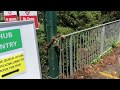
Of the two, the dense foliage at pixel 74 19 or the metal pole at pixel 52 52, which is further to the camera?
the dense foliage at pixel 74 19

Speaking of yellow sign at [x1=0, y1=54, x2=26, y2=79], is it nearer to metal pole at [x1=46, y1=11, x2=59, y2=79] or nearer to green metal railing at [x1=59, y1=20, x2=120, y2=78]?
metal pole at [x1=46, y1=11, x2=59, y2=79]

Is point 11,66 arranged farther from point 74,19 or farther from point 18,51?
point 74,19

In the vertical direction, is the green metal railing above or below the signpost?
below

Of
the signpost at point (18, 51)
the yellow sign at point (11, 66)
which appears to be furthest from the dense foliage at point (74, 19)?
the yellow sign at point (11, 66)

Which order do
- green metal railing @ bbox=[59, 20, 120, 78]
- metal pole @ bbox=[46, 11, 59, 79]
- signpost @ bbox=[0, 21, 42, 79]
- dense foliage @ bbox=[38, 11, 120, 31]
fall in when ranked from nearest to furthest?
signpost @ bbox=[0, 21, 42, 79], metal pole @ bbox=[46, 11, 59, 79], green metal railing @ bbox=[59, 20, 120, 78], dense foliage @ bbox=[38, 11, 120, 31]

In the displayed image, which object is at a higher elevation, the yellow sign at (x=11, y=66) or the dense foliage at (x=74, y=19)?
the yellow sign at (x=11, y=66)

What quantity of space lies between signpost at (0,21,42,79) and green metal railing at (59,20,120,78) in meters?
2.31

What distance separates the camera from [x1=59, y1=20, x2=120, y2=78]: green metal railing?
5.46 meters

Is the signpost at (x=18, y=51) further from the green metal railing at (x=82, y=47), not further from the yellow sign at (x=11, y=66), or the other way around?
the green metal railing at (x=82, y=47)

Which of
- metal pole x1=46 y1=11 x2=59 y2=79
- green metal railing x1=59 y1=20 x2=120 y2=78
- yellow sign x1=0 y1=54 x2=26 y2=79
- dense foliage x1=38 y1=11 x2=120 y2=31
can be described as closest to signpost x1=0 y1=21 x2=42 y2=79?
yellow sign x1=0 y1=54 x2=26 y2=79

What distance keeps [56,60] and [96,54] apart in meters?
3.27

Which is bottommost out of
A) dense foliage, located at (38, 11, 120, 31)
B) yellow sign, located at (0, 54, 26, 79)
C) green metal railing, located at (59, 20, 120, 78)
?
green metal railing, located at (59, 20, 120, 78)

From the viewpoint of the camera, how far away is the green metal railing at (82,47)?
546 cm
